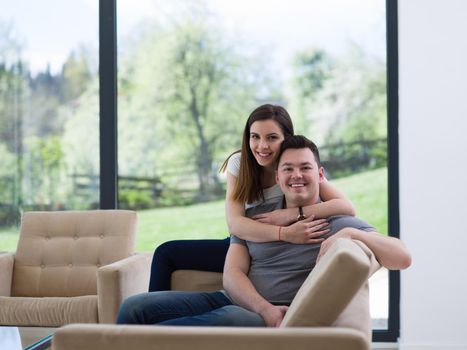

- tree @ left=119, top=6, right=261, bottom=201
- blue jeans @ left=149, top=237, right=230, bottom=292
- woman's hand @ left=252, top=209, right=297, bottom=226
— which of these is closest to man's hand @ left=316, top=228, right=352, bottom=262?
woman's hand @ left=252, top=209, right=297, bottom=226

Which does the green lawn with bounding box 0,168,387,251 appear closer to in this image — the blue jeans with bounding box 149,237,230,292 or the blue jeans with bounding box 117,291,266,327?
the blue jeans with bounding box 149,237,230,292

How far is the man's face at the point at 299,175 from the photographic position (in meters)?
2.92

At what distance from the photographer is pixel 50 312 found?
155 inches

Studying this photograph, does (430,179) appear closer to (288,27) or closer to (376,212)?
(376,212)

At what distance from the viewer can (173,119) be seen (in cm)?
502

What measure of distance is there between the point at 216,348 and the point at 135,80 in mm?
3348

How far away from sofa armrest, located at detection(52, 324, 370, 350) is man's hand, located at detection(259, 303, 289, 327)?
0.72 meters

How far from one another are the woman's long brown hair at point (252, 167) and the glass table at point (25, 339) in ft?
3.11

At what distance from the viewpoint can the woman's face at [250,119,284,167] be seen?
320 cm

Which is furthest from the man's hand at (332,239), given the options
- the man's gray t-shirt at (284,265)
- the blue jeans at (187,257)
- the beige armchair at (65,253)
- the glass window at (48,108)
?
the glass window at (48,108)

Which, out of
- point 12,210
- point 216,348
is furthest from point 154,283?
point 12,210

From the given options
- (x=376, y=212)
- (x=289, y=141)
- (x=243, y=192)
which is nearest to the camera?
(x=289, y=141)

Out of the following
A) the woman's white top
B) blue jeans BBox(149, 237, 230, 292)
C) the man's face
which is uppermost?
the man's face

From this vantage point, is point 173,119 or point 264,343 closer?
point 264,343
